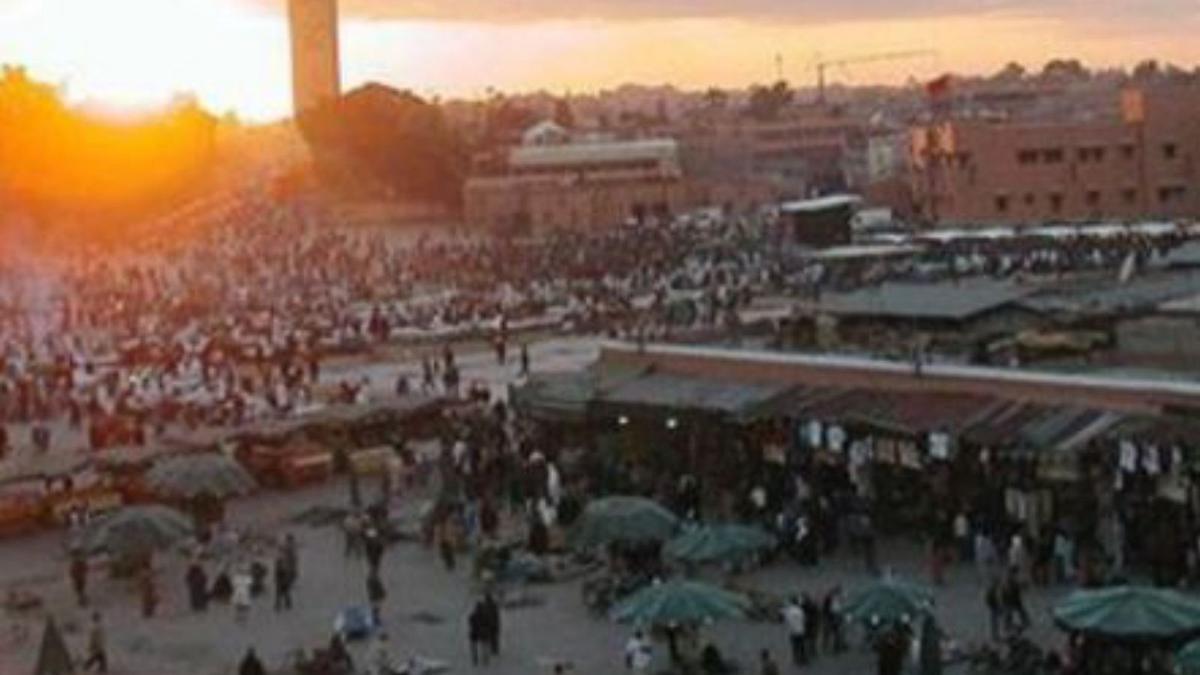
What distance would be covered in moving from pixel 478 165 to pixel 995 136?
32966 millimetres

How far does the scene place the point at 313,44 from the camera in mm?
148375

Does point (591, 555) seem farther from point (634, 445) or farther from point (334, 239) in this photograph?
point (334, 239)

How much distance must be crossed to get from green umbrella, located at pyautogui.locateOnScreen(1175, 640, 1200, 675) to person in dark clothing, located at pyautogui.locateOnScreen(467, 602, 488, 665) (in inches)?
269

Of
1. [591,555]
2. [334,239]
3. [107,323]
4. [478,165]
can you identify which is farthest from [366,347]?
[478,165]

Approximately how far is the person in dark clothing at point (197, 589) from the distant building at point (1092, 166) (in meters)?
48.4

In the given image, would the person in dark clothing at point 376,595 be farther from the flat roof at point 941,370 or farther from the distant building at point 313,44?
the distant building at point 313,44

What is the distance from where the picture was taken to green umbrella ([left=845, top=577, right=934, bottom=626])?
17.8 metres

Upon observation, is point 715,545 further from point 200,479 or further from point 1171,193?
point 1171,193

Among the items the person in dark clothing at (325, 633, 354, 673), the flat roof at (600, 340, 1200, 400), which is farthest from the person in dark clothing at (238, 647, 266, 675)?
the flat roof at (600, 340, 1200, 400)

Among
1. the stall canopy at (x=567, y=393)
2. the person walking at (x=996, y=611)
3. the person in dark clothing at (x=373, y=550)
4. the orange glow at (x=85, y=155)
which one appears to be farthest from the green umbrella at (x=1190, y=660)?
the orange glow at (x=85, y=155)

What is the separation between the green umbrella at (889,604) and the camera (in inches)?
702

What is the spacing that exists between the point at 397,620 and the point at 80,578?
398 cm

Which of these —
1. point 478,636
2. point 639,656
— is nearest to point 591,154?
point 478,636

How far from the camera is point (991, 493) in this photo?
880 inches
